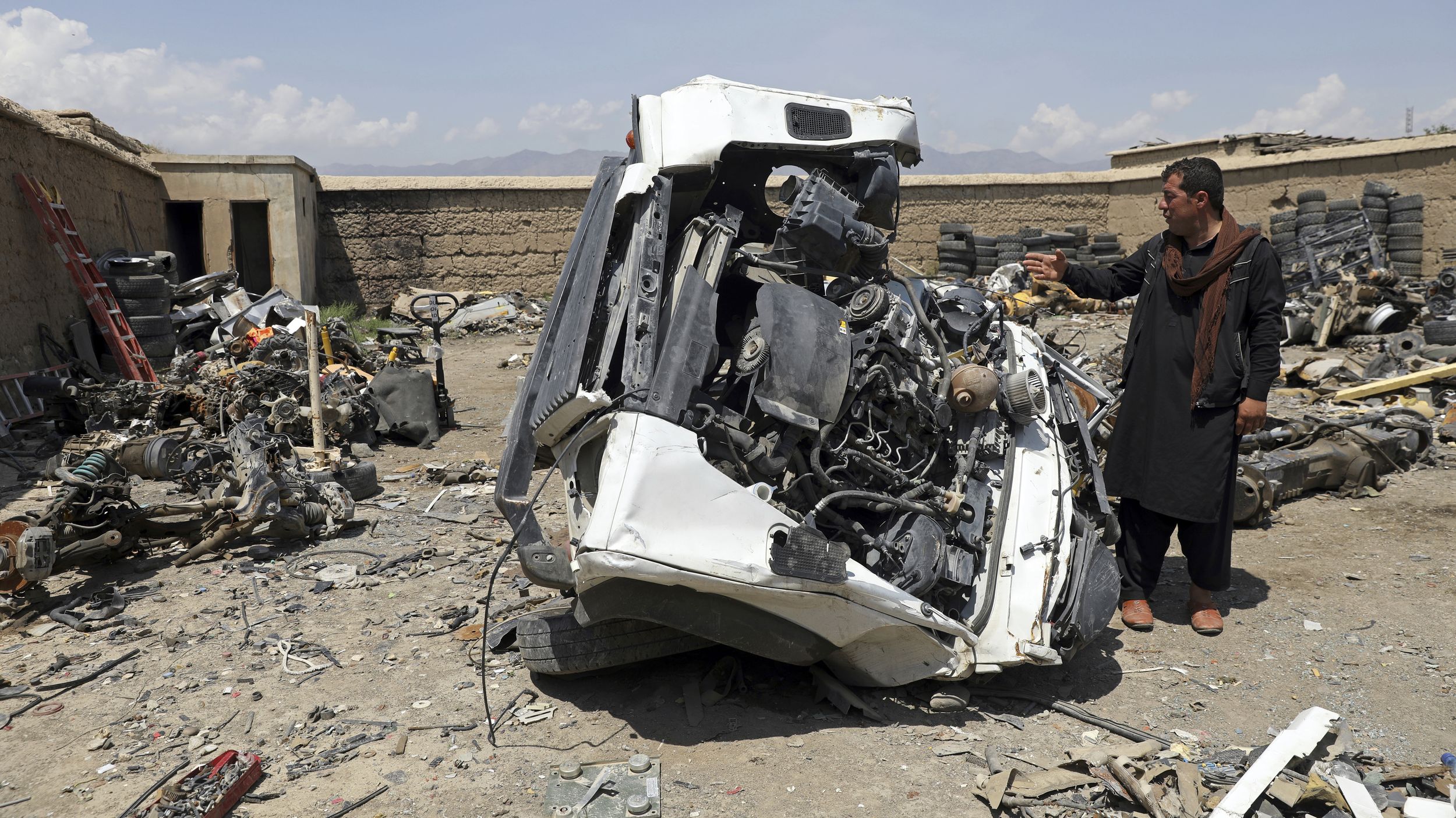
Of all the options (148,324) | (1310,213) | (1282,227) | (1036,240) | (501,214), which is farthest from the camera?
(1036,240)

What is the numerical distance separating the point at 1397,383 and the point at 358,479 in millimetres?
8872

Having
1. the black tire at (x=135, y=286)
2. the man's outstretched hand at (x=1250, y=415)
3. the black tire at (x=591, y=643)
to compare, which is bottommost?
the black tire at (x=591, y=643)

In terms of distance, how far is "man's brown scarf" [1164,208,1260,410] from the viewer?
4.00 m

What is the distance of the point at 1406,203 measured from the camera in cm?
1551

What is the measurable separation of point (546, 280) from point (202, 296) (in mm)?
6090

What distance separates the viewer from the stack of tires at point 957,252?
60.2 ft

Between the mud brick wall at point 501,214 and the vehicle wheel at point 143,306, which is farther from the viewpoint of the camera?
the mud brick wall at point 501,214

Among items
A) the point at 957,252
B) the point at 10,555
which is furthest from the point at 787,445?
the point at 957,252

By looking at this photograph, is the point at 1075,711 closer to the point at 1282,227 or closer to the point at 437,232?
the point at 437,232

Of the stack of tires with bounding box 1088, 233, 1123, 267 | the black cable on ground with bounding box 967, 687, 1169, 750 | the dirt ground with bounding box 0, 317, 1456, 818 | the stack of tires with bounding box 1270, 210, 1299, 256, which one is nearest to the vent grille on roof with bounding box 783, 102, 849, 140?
the dirt ground with bounding box 0, 317, 1456, 818

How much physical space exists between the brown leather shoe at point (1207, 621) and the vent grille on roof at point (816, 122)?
8.52ft

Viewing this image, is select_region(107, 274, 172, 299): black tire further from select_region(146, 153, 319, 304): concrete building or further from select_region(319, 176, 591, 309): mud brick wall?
select_region(319, 176, 591, 309): mud brick wall

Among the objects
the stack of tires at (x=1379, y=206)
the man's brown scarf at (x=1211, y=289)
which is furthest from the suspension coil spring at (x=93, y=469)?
the stack of tires at (x=1379, y=206)

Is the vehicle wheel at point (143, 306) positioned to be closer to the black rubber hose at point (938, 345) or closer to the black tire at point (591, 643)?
the black tire at point (591, 643)
